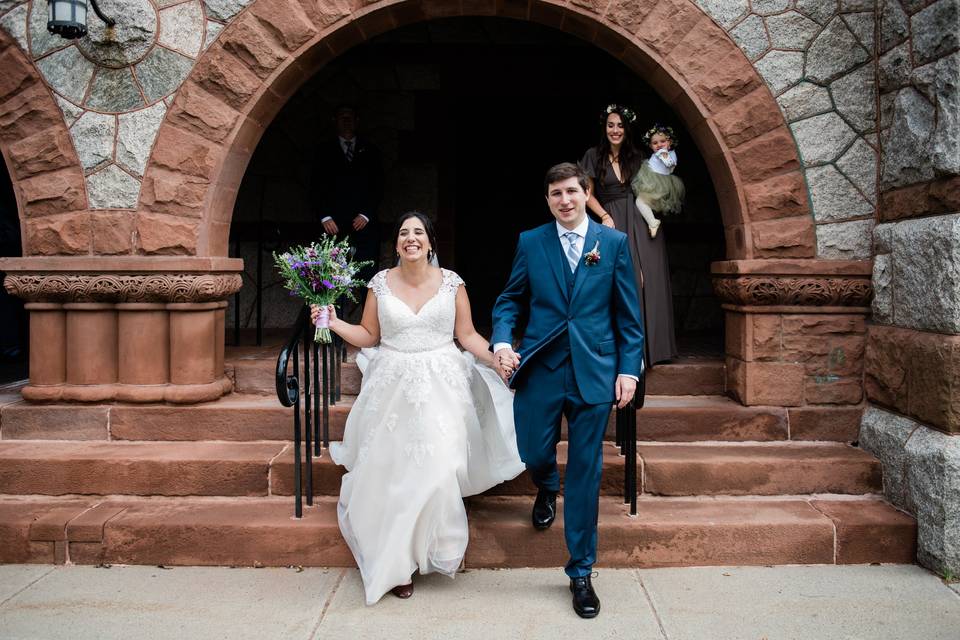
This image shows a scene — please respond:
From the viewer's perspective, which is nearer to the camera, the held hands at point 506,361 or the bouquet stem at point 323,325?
the held hands at point 506,361

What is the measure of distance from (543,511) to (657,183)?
8.28ft

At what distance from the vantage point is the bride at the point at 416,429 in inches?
138

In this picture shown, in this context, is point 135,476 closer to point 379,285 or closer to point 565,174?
point 379,285

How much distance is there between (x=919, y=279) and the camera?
4.07 metres

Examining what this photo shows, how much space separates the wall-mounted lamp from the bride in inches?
86.7

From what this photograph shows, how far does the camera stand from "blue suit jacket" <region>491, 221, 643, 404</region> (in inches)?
133

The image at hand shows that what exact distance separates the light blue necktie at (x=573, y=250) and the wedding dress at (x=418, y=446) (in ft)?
2.49

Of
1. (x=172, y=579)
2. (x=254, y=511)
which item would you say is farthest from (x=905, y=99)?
(x=172, y=579)

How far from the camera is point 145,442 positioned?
4625mm

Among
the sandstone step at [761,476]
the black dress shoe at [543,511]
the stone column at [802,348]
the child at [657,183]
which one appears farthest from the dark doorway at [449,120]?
the black dress shoe at [543,511]

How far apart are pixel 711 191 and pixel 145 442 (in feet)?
18.4

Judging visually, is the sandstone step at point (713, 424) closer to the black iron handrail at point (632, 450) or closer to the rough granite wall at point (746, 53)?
the black iron handrail at point (632, 450)

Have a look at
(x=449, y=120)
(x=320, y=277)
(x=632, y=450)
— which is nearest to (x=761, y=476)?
(x=632, y=450)

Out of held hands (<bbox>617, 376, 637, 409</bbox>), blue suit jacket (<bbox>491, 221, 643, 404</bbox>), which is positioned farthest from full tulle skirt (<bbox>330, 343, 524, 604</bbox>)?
held hands (<bbox>617, 376, 637, 409</bbox>)
